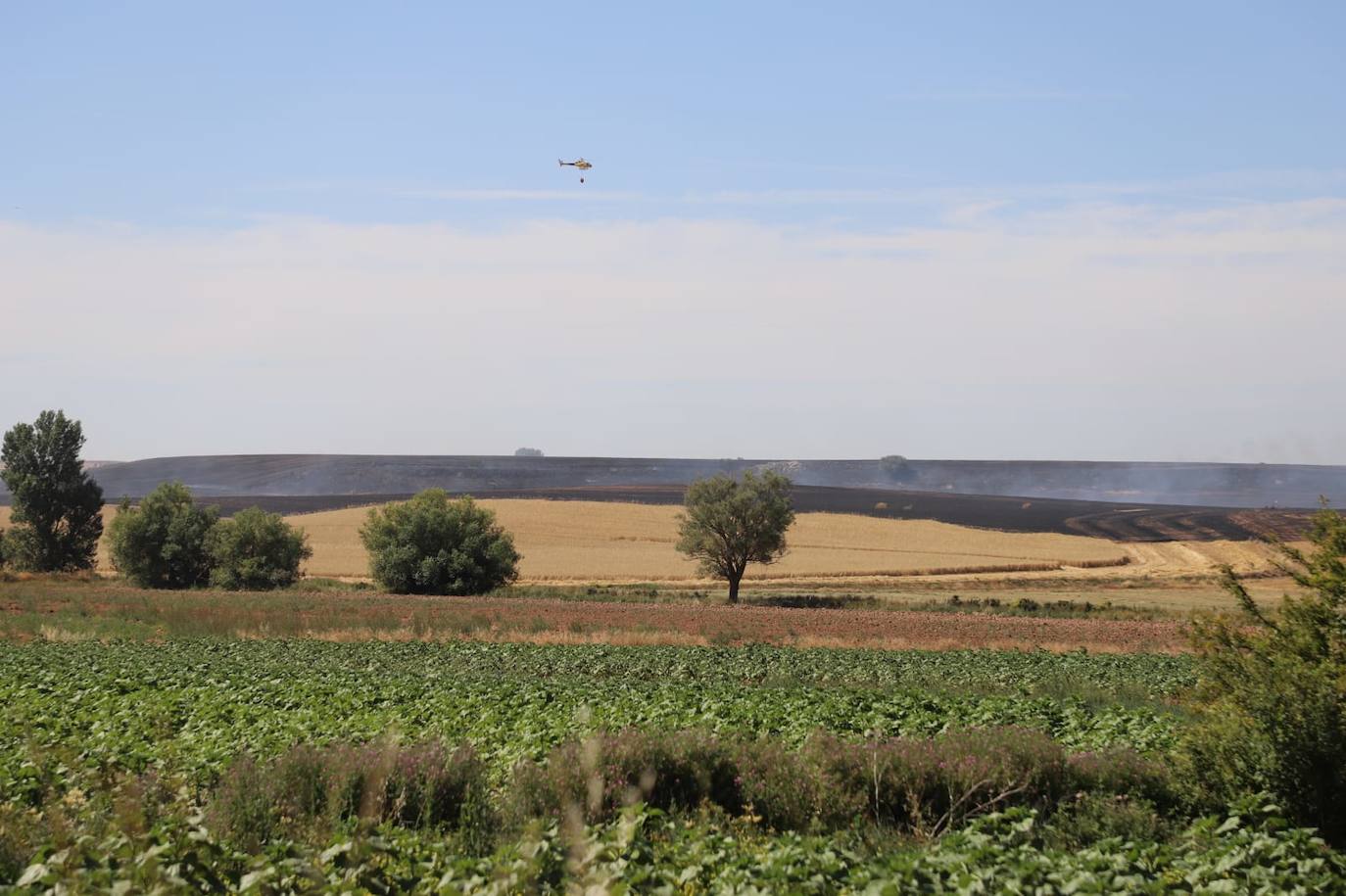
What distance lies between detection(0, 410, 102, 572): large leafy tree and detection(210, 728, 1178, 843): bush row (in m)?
77.0

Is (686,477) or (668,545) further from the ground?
(686,477)

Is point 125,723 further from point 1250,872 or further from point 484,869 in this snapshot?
point 1250,872

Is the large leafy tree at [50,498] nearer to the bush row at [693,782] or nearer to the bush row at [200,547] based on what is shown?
the bush row at [200,547]

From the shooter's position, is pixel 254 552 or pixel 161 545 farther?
pixel 161 545

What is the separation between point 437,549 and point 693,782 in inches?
2219

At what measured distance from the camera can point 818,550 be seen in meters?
94.3

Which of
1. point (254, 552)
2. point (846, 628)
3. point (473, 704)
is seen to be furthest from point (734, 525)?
point (473, 704)

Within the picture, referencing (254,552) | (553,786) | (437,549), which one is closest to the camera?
(553,786)

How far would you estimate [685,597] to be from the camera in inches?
2534

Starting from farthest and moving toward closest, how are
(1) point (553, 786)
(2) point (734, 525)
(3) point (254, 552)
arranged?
1. (3) point (254, 552)
2. (2) point (734, 525)
3. (1) point (553, 786)

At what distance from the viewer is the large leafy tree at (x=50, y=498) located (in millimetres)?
80125

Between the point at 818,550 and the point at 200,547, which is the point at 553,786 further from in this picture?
the point at 818,550

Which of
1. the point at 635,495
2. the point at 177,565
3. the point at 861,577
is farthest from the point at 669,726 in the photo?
the point at 635,495

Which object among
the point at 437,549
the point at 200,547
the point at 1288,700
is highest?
the point at 1288,700
